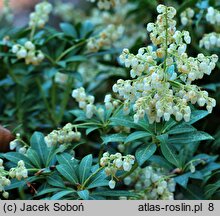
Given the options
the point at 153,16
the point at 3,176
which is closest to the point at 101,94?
the point at 153,16

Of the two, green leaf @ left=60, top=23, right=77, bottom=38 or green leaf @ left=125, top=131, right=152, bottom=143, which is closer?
green leaf @ left=125, top=131, right=152, bottom=143

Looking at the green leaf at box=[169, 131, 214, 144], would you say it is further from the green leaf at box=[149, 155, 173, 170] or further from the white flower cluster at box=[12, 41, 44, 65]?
the white flower cluster at box=[12, 41, 44, 65]

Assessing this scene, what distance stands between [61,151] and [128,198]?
0.24 metres

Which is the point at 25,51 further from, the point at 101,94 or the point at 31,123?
the point at 101,94

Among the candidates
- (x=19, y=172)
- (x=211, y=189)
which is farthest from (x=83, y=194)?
(x=211, y=189)

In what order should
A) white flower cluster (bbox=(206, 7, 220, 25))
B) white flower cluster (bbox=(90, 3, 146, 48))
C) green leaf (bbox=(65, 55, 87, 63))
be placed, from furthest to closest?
white flower cluster (bbox=(90, 3, 146, 48)), green leaf (bbox=(65, 55, 87, 63)), white flower cluster (bbox=(206, 7, 220, 25))

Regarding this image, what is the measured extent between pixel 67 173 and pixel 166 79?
0.36 m

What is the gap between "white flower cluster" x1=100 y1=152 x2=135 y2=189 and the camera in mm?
1294

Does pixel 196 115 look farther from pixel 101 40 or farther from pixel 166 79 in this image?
pixel 101 40

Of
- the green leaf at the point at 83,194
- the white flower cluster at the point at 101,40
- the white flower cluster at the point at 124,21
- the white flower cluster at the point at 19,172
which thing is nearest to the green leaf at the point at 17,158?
the white flower cluster at the point at 19,172

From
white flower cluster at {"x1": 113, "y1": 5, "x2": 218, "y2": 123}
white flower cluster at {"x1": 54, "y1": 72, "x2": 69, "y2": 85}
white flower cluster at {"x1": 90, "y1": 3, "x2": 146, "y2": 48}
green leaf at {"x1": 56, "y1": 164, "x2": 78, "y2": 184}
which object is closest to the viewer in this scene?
white flower cluster at {"x1": 113, "y1": 5, "x2": 218, "y2": 123}

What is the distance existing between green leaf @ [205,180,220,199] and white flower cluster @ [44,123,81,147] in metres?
0.41

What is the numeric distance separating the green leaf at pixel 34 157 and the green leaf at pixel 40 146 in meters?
0.02

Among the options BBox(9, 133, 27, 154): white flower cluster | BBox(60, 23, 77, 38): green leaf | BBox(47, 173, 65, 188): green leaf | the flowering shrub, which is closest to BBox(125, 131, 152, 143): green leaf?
the flowering shrub
